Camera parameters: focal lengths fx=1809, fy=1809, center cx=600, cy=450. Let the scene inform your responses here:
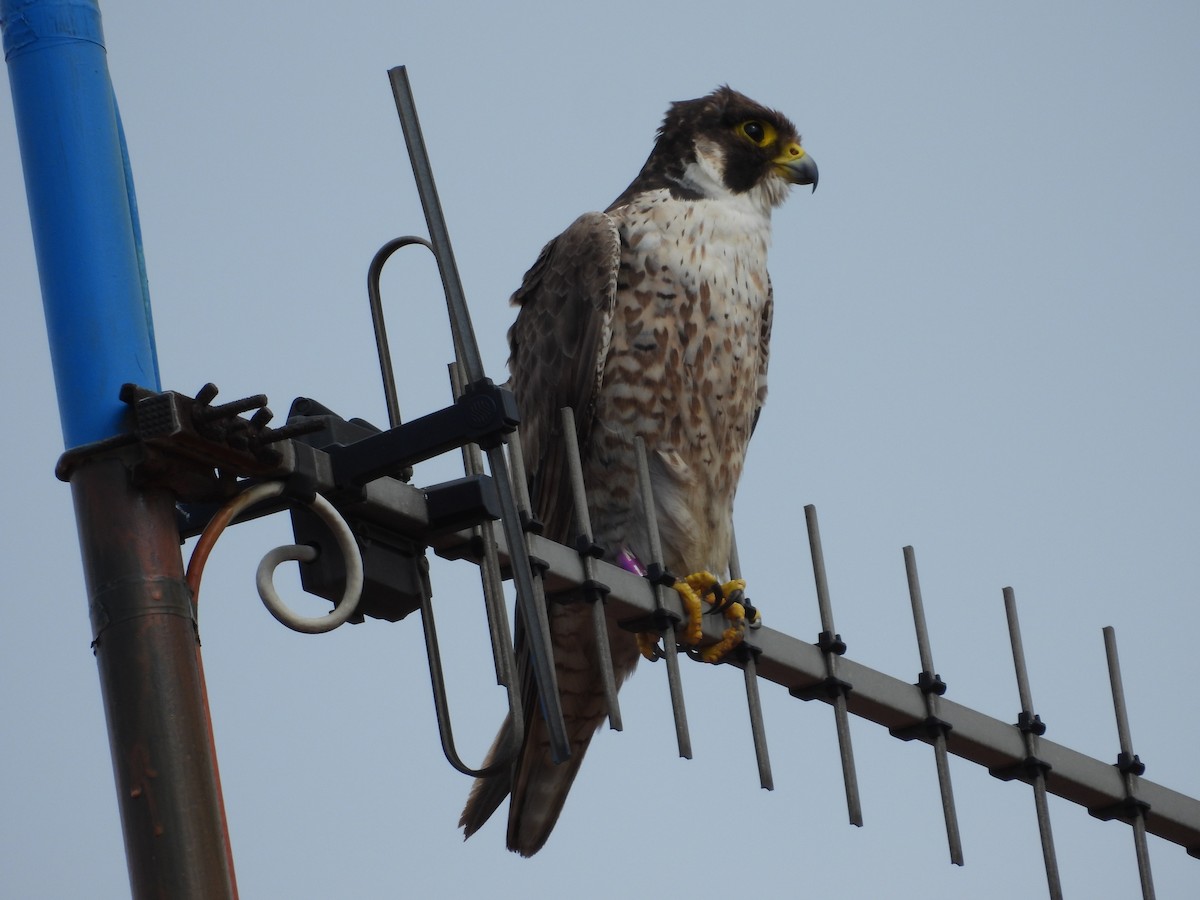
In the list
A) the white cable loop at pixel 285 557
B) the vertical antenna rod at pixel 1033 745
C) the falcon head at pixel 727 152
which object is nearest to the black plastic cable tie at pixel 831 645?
the vertical antenna rod at pixel 1033 745

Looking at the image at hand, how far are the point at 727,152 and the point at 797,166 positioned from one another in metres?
0.27

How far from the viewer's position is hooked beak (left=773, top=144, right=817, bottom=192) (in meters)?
6.62

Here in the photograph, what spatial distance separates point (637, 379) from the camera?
5750 mm

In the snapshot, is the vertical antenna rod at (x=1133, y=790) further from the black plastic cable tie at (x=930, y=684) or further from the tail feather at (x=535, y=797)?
the tail feather at (x=535, y=797)

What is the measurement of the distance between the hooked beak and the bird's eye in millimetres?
79

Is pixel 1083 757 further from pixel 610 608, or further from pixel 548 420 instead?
pixel 548 420

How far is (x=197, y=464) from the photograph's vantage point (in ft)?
7.45

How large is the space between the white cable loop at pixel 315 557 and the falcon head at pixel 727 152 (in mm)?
4081

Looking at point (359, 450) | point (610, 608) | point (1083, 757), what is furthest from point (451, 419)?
point (1083, 757)

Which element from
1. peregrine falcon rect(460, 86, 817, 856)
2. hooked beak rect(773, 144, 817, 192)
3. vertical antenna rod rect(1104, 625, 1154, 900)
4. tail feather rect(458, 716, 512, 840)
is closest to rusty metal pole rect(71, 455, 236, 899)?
tail feather rect(458, 716, 512, 840)

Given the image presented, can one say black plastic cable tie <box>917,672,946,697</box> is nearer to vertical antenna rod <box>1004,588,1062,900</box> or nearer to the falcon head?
vertical antenna rod <box>1004,588,1062,900</box>

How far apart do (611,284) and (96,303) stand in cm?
357

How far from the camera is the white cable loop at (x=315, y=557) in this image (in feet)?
7.77

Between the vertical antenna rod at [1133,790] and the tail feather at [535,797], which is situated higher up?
the tail feather at [535,797]
